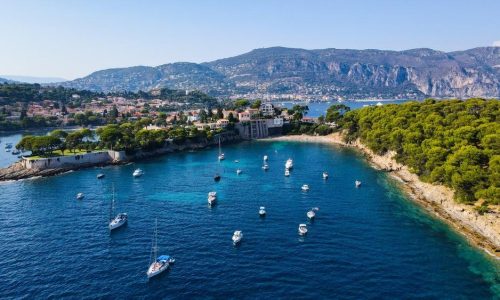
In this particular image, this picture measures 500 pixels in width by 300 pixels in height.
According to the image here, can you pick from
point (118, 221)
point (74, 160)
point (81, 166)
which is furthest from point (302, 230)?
point (74, 160)

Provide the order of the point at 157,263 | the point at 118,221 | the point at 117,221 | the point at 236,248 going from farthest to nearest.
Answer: the point at 118,221, the point at 117,221, the point at 236,248, the point at 157,263

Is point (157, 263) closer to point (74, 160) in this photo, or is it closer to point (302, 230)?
point (302, 230)

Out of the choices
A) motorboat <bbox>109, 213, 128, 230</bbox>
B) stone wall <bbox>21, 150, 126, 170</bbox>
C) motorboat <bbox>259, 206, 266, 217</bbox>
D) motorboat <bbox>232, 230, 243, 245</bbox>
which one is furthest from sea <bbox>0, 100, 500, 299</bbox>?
stone wall <bbox>21, 150, 126, 170</bbox>

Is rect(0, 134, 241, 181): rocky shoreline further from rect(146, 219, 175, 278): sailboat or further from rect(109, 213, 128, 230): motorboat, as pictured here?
rect(146, 219, 175, 278): sailboat

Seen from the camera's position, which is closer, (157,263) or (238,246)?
(157,263)

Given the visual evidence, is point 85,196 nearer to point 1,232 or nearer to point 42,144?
point 1,232

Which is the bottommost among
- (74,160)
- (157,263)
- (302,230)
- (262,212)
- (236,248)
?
(236,248)

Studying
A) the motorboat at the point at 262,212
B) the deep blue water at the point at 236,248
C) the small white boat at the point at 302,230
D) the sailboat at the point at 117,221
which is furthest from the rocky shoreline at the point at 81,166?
the small white boat at the point at 302,230

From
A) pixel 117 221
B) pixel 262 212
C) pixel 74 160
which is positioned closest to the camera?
pixel 117 221
